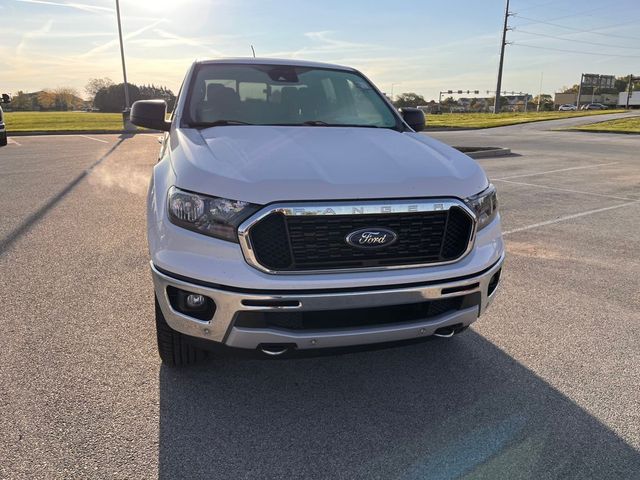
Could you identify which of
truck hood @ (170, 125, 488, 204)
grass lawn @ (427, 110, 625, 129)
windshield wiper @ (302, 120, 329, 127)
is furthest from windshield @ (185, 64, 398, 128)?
grass lawn @ (427, 110, 625, 129)

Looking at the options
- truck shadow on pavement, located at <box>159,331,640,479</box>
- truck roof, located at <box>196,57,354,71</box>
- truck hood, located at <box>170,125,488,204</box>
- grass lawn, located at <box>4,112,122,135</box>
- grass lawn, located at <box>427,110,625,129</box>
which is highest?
truck roof, located at <box>196,57,354,71</box>

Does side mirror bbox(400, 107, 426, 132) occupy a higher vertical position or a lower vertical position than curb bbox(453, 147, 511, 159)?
higher

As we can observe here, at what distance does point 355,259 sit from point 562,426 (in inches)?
53.5

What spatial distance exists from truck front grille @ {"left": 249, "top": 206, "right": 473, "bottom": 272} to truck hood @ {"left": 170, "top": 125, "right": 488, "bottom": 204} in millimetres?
103

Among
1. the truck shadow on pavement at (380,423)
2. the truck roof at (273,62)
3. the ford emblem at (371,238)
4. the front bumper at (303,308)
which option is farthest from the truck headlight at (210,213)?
the truck roof at (273,62)

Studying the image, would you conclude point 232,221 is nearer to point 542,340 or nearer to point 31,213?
point 542,340

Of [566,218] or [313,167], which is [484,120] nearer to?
[566,218]

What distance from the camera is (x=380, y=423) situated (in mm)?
2576

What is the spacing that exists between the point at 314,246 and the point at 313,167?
0.42m

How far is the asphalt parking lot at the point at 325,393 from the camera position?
90.0 inches

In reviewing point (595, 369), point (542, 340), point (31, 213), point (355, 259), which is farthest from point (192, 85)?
point (31, 213)

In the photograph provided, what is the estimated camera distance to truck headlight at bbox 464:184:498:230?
2.63 metres

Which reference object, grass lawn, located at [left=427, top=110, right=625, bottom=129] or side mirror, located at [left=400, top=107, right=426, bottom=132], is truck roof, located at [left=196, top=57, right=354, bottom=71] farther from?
grass lawn, located at [left=427, top=110, right=625, bottom=129]

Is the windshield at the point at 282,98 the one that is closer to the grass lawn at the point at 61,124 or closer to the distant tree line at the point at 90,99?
the grass lawn at the point at 61,124
